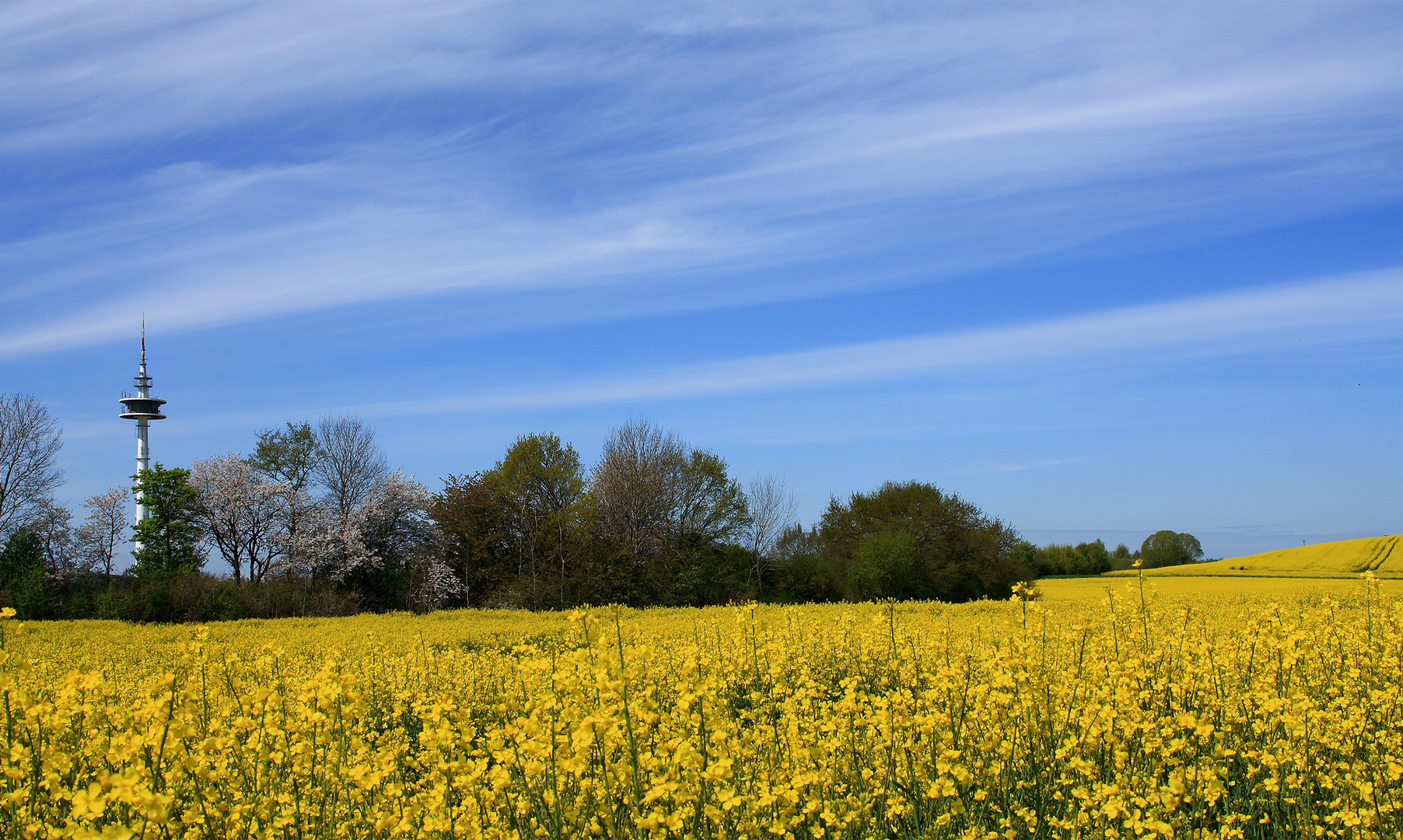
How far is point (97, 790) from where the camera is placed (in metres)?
2.29

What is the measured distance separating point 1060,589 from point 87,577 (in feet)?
123

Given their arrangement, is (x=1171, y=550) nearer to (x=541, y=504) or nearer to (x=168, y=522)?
(x=541, y=504)

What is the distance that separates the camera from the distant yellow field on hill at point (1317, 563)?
36.8 meters

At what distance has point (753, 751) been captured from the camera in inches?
155

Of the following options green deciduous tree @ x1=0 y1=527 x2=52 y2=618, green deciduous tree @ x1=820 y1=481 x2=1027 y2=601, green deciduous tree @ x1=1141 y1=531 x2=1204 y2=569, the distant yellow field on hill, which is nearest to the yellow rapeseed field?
green deciduous tree @ x1=0 y1=527 x2=52 y2=618

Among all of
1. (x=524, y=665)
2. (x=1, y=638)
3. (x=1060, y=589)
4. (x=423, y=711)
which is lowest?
(x=1060, y=589)

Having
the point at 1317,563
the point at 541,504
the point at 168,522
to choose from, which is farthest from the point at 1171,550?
the point at 168,522

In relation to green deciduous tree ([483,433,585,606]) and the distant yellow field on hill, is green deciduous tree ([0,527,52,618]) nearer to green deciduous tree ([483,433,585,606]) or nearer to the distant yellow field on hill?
green deciduous tree ([483,433,585,606])

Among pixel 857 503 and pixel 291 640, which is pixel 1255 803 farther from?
pixel 857 503

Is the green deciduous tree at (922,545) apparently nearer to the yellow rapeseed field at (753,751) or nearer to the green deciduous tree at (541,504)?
the green deciduous tree at (541,504)

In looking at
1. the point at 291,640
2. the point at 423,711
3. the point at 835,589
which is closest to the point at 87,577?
the point at 291,640

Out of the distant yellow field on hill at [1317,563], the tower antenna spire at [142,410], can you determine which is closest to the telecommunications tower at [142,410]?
the tower antenna spire at [142,410]

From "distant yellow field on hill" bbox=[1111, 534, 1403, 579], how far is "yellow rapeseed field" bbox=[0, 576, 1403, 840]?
116 ft

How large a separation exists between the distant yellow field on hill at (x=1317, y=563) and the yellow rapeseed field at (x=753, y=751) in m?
35.4
